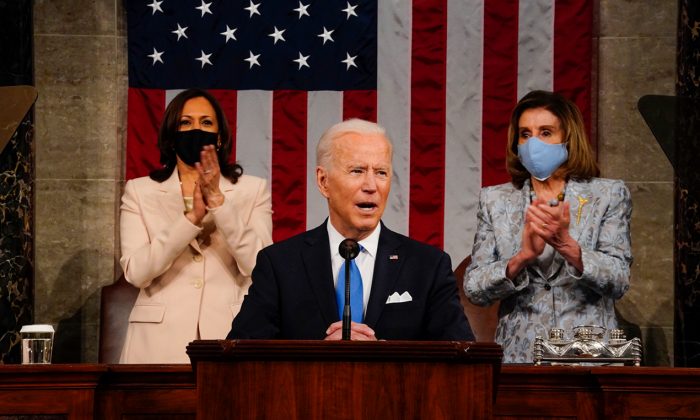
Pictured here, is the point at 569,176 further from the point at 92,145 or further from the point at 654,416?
A: the point at 92,145

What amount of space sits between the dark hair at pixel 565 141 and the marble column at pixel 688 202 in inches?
52.6

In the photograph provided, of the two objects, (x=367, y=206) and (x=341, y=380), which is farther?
(x=367, y=206)

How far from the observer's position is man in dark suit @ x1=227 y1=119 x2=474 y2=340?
167 inches

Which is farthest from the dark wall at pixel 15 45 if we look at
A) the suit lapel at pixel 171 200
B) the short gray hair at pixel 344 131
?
the short gray hair at pixel 344 131

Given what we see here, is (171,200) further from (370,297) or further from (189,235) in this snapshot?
(370,297)

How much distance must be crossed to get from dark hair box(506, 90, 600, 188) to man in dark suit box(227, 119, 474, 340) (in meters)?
1.00

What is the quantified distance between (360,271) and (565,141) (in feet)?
4.24

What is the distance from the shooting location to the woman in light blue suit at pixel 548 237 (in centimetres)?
484

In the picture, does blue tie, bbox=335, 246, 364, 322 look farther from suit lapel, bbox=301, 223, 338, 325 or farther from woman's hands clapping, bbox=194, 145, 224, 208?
woman's hands clapping, bbox=194, 145, 224, 208

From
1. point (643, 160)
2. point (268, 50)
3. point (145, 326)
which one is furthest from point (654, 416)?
point (268, 50)

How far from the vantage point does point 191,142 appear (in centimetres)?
566

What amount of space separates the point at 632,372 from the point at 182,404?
5.08ft

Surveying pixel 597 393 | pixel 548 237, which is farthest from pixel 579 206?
pixel 597 393

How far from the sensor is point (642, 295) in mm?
7105
